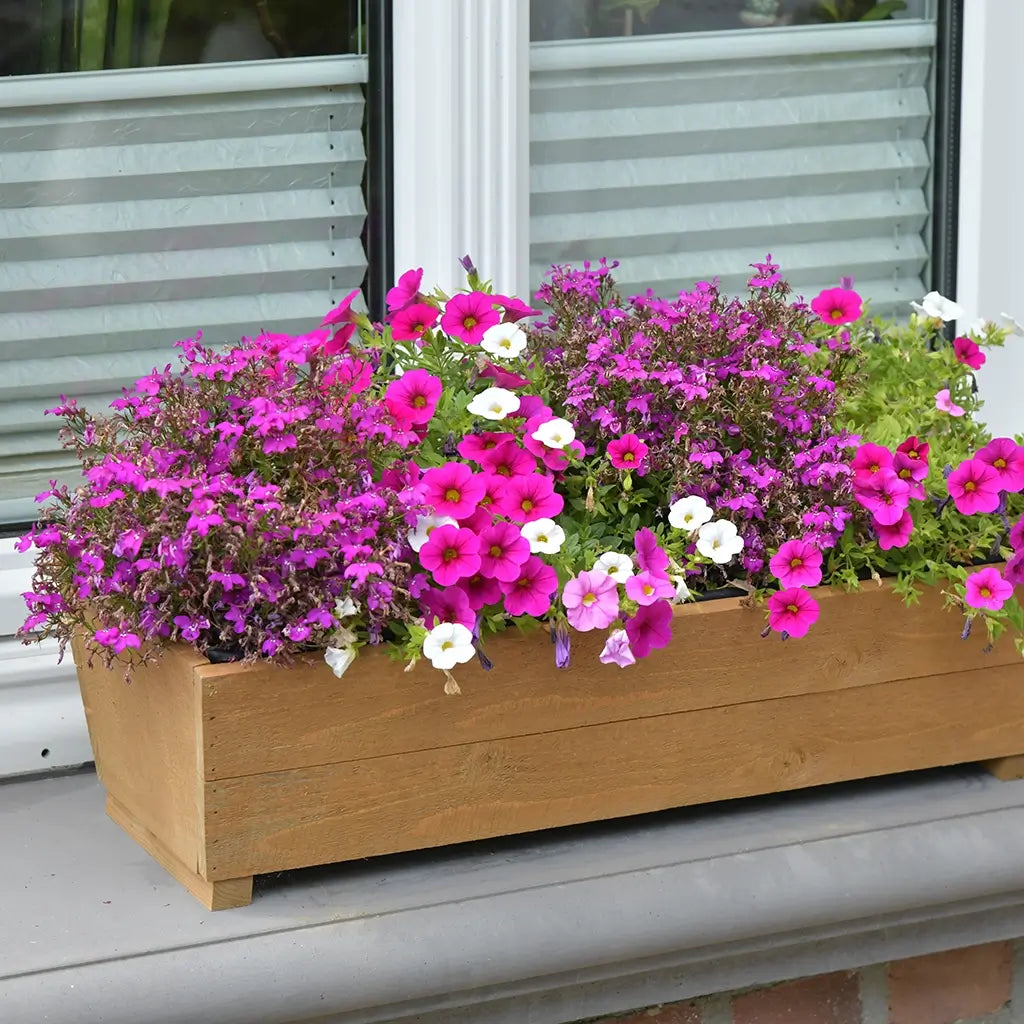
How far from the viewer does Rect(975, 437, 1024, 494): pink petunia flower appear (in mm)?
1394

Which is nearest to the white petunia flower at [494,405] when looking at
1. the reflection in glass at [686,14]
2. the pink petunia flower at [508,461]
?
the pink petunia flower at [508,461]

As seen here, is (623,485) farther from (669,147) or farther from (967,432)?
(669,147)

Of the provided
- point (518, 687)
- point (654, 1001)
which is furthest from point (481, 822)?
point (654, 1001)

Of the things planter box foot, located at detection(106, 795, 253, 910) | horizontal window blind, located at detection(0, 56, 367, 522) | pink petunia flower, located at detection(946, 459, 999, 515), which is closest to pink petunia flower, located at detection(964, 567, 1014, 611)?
pink petunia flower, located at detection(946, 459, 999, 515)

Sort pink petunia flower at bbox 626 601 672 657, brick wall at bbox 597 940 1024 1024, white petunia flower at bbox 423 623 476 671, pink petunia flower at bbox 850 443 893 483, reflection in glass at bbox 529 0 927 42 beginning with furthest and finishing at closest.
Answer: reflection in glass at bbox 529 0 927 42, brick wall at bbox 597 940 1024 1024, pink petunia flower at bbox 850 443 893 483, pink petunia flower at bbox 626 601 672 657, white petunia flower at bbox 423 623 476 671

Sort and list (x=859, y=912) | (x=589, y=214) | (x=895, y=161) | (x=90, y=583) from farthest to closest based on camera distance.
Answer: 1. (x=895, y=161)
2. (x=589, y=214)
3. (x=859, y=912)
4. (x=90, y=583)

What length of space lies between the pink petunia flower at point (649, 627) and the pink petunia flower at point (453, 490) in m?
0.18

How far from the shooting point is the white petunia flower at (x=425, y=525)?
1.23 m

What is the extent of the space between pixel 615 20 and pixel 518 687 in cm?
103

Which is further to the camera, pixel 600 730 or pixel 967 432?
pixel 967 432

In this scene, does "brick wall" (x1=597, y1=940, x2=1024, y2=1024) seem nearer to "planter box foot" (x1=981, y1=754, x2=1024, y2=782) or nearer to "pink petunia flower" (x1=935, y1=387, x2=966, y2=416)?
"planter box foot" (x1=981, y1=754, x2=1024, y2=782)

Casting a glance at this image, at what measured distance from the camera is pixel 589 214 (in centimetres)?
192

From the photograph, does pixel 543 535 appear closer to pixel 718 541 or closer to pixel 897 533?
pixel 718 541

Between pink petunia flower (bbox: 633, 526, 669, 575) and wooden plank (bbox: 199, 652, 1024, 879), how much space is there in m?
0.16
